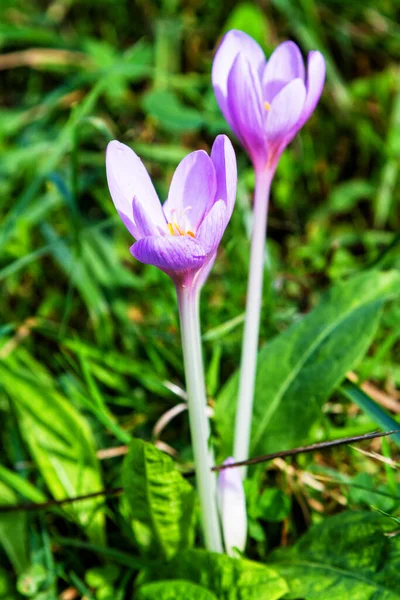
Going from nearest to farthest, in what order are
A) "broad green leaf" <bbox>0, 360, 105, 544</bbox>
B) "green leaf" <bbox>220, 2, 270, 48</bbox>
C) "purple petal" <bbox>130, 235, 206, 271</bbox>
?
"purple petal" <bbox>130, 235, 206, 271</bbox> < "broad green leaf" <bbox>0, 360, 105, 544</bbox> < "green leaf" <bbox>220, 2, 270, 48</bbox>

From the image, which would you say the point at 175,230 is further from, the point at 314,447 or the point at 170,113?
the point at 170,113

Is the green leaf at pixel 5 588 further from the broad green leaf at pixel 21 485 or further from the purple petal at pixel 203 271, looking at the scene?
the purple petal at pixel 203 271

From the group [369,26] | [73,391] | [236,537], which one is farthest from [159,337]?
[369,26]

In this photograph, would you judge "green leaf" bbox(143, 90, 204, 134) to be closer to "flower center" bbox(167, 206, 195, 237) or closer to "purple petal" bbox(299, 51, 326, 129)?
"purple petal" bbox(299, 51, 326, 129)

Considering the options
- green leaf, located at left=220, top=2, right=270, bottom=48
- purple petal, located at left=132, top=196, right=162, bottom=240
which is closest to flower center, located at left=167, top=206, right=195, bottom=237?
purple petal, located at left=132, top=196, right=162, bottom=240

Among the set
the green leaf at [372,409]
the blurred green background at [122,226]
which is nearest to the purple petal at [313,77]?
the blurred green background at [122,226]

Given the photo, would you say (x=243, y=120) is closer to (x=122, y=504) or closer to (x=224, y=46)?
(x=224, y=46)

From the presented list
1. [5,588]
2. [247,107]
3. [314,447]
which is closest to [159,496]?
[314,447]
